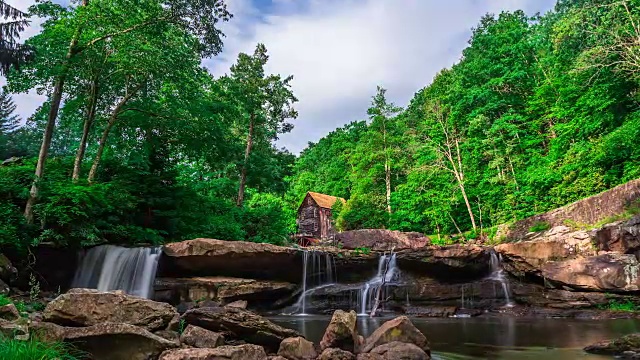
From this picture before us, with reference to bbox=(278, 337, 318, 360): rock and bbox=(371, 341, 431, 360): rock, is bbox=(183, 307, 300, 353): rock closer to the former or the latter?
bbox=(278, 337, 318, 360): rock

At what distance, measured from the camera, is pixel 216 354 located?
4.86m

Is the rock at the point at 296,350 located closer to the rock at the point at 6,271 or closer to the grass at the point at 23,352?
the grass at the point at 23,352

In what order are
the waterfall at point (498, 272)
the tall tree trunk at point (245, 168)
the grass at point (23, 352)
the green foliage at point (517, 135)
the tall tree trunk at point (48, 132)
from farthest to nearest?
the tall tree trunk at point (245, 168)
the green foliage at point (517, 135)
the waterfall at point (498, 272)
the tall tree trunk at point (48, 132)
the grass at point (23, 352)

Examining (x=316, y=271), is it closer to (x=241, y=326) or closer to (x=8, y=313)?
(x=241, y=326)

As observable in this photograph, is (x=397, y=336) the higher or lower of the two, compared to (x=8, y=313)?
lower

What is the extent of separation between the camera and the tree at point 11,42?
9258mm

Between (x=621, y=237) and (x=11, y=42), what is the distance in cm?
1902

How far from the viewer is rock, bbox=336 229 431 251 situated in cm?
2267

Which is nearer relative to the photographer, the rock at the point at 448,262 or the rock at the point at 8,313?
the rock at the point at 8,313

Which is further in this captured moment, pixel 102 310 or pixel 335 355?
pixel 335 355

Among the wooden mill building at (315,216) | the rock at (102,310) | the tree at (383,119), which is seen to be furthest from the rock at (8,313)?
the wooden mill building at (315,216)

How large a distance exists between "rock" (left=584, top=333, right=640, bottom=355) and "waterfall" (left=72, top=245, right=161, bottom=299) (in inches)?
512

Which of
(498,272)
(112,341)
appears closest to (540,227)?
(498,272)

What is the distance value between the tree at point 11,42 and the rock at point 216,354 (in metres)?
8.42
